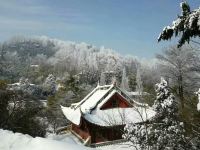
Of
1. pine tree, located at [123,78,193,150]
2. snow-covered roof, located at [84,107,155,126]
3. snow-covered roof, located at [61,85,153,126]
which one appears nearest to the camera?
pine tree, located at [123,78,193,150]

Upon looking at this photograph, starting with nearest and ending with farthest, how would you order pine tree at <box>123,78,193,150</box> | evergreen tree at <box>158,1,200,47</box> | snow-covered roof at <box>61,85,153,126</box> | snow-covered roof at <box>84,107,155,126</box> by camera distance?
1. evergreen tree at <box>158,1,200,47</box>
2. pine tree at <box>123,78,193,150</box>
3. snow-covered roof at <box>84,107,155,126</box>
4. snow-covered roof at <box>61,85,153,126</box>

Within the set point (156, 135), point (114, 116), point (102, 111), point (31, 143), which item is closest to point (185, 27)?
point (31, 143)

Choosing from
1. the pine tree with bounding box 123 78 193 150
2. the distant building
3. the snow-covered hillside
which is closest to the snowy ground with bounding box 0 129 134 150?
the snow-covered hillside

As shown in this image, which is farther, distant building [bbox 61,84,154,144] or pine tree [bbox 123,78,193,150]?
distant building [bbox 61,84,154,144]

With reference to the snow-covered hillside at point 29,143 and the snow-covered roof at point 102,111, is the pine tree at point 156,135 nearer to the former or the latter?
the snow-covered hillside at point 29,143

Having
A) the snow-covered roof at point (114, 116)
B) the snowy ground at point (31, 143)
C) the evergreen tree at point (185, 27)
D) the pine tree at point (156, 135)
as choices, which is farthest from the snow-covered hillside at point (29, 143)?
the snow-covered roof at point (114, 116)

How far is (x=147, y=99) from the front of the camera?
24.2 m

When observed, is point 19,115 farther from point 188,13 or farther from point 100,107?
Answer: point 188,13

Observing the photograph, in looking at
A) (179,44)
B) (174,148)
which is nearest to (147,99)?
(174,148)

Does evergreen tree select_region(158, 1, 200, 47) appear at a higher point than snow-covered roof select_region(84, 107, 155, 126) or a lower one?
higher

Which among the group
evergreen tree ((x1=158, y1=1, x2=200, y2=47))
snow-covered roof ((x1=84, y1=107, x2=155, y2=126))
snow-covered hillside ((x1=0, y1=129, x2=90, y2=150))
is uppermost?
evergreen tree ((x1=158, y1=1, x2=200, y2=47))

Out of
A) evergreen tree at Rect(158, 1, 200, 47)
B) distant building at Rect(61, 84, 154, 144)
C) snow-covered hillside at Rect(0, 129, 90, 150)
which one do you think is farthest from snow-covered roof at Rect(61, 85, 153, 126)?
evergreen tree at Rect(158, 1, 200, 47)

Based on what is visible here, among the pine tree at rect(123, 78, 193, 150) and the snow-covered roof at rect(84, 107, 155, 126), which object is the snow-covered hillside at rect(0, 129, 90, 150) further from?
the snow-covered roof at rect(84, 107, 155, 126)

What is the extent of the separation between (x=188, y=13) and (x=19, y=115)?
17.9m
